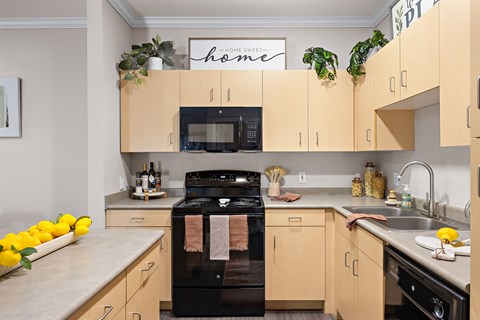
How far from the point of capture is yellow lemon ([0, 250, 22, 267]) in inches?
40.0

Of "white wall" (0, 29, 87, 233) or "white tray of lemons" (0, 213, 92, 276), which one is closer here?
"white tray of lemons" (0, 213, 92, 276)

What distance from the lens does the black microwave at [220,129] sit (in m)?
2.93

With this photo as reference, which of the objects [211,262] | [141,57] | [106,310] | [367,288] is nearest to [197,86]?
[141,57]

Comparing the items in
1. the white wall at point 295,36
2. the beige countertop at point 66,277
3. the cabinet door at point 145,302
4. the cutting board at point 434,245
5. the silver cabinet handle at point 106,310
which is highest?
the white wall at point 295,36

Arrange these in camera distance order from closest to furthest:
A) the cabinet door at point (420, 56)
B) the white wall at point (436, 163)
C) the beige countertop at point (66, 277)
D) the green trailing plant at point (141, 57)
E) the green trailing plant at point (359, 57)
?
1. the beige countertop at point (66, 277)
2. the cabinet door at point (420, 56)
3. the white wall at point (436, 163)
4. the green trailing plant at point (359, 57)
5. the green trailing plant at point (141, 57)

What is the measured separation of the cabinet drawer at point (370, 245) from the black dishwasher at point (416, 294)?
0.25ft

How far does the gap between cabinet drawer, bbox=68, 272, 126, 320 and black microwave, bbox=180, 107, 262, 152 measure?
5.86 ft

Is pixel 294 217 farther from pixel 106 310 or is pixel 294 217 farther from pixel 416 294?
pixel 106 310

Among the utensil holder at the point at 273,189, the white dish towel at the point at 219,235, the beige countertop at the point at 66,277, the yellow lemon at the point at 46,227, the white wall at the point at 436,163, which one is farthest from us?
the utensil holder at the point at 273,189

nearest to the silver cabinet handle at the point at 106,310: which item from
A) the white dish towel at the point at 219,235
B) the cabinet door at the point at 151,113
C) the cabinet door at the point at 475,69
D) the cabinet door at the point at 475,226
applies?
the cabinet door at the point at 475,226

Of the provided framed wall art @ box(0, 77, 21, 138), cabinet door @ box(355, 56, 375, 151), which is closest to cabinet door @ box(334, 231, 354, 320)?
cabinet door @ box(355, 56, 375, 151)

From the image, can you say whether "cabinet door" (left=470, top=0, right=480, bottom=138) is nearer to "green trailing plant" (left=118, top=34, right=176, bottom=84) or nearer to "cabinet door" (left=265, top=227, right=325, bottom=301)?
"cabinet door" (left=265, top=227, right=325, bottom=301)

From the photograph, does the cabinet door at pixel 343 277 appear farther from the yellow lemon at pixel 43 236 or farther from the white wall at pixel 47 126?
the white wall at pixel 47 126

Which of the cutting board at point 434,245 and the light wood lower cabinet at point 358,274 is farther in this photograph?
the light wood lower cabinet at point 358,274
